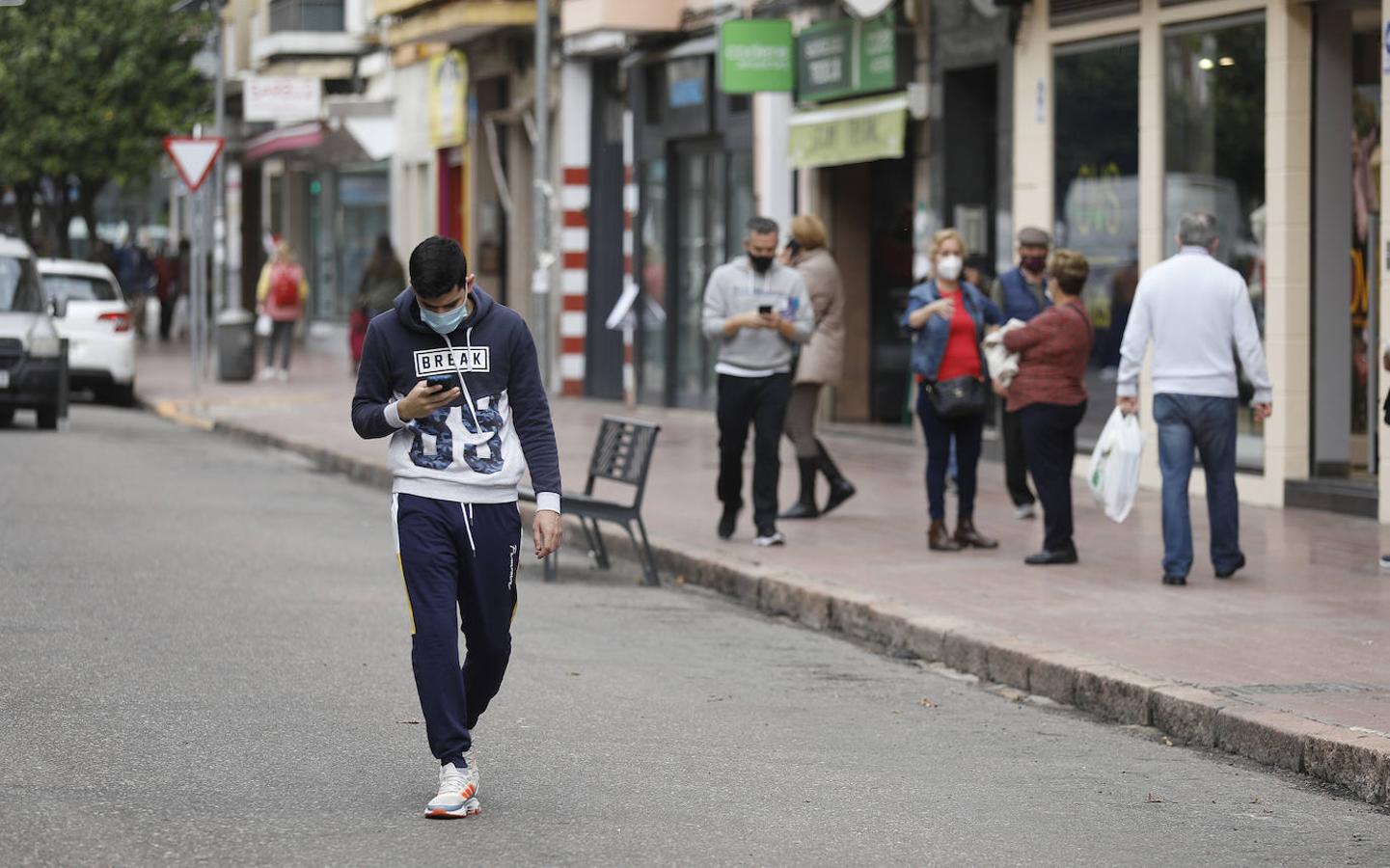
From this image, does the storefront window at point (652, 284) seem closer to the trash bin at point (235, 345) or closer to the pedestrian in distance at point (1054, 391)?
the trash bin at point (235, 345)

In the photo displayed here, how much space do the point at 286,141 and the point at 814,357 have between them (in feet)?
91.1

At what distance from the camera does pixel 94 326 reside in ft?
91.4

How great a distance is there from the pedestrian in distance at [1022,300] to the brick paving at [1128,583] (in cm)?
22

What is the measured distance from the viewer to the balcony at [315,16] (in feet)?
132

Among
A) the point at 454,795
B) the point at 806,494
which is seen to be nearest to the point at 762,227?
the point at 806,494

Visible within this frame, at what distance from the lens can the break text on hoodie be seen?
667cm

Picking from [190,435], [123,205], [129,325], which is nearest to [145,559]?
[190,435]

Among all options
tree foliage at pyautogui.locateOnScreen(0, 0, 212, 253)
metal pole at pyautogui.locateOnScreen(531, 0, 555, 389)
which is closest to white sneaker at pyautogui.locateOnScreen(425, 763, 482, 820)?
metal pole at pyautogui.locateOnScreen(531, 0, 555, 389)

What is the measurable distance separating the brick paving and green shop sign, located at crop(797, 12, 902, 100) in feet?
11.5

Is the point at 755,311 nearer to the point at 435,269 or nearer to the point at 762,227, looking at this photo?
the point at 762,227

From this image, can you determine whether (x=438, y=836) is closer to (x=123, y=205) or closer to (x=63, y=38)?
(x=63, y=38)

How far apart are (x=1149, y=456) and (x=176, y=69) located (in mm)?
30396

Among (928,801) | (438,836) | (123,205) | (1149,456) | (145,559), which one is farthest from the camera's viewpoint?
(123,205)

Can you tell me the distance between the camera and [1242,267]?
15938 mm
